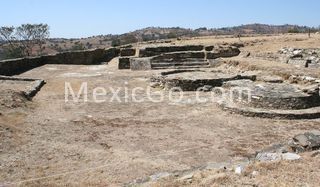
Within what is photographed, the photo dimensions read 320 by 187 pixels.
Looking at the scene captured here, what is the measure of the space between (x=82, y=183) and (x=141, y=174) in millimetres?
1129

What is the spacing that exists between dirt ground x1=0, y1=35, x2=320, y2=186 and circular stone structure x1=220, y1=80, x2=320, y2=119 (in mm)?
317

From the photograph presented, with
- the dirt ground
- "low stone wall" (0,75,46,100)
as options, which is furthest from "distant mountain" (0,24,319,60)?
the dirt ground

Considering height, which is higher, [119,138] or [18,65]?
[18,65]

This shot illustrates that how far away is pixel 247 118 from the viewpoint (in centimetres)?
1188

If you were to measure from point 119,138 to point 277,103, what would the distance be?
16.5 feet

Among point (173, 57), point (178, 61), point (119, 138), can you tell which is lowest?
point (119, 138)

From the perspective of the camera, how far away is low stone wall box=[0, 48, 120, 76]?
21.7 m

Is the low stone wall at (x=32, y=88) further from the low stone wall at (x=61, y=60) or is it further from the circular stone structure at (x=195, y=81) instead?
the circular stone structure at (x=195, y=81)

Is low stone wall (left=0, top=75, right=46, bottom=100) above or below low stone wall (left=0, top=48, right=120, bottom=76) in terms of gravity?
below

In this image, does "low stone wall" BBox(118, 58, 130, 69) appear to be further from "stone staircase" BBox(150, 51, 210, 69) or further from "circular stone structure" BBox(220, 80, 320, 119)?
"circular stone structure" BBox(220, 80, 320, 119)

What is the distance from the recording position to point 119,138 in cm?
1011

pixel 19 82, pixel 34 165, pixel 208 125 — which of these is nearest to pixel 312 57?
pixel 208 125

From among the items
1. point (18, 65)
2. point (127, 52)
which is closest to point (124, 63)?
point (127, 52)

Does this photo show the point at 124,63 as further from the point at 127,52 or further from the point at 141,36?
the point at 141,36
